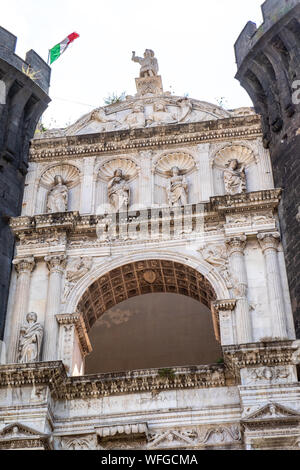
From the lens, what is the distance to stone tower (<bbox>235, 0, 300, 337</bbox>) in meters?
18.7

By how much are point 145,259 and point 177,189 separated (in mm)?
2301

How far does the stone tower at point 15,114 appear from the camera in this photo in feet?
65.5

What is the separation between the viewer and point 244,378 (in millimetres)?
15773

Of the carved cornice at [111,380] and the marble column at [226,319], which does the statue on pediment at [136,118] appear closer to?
the marble column at [226,319]

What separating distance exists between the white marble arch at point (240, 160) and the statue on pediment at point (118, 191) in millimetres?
2134

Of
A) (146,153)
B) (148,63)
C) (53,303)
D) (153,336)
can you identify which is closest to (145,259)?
(53,303)

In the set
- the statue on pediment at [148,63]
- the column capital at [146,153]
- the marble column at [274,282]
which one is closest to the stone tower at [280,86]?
the marble column at [274,282]

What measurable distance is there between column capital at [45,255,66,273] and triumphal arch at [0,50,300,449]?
3 centimetres

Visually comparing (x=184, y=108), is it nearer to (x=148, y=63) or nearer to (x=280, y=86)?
(x=148, y=63)
